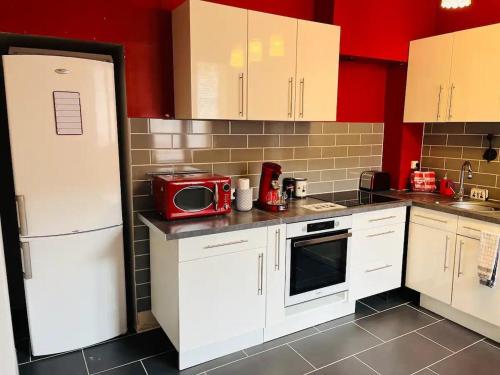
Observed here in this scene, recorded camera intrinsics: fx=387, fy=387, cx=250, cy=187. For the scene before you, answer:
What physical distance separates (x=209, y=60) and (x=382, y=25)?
63.9 inches

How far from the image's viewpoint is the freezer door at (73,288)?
2.23 metres

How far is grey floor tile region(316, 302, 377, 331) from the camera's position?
109 inches

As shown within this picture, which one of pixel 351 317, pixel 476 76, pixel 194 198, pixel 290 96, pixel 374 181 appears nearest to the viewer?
pixel 194 198

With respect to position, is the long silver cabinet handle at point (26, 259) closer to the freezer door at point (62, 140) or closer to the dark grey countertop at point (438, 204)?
the freezer door at point (62, 140)

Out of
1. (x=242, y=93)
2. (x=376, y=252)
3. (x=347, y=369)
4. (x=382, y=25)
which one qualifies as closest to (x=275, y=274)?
(x=347, y=369)

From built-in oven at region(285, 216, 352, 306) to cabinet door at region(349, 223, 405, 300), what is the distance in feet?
0.31

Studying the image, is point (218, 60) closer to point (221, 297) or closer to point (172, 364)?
point (221, 297)

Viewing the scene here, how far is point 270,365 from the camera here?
2307 millimetres

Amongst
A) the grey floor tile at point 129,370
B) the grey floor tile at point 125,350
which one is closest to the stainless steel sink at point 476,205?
the grey floor tile at point 125,350

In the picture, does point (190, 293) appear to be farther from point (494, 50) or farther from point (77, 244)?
point (494, 50)

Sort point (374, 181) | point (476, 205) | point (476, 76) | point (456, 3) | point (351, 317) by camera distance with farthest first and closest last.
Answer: point (374, 181)
point (476, 205)
point (351, 317)
point (476, 76)
point (456, 3)

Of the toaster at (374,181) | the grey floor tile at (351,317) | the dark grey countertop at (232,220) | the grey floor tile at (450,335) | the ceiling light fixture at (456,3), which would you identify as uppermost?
the ceiling light fixture at (456,3)

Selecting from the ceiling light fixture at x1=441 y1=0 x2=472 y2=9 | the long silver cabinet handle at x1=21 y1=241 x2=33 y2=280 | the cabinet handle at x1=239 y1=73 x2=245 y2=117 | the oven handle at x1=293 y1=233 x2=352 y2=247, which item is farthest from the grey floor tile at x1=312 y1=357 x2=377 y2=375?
the ceiling light fixture at x1=441 y1=0 x2=472 y2=9

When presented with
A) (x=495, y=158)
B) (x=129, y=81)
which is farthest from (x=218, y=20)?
(x=495, y=158)
